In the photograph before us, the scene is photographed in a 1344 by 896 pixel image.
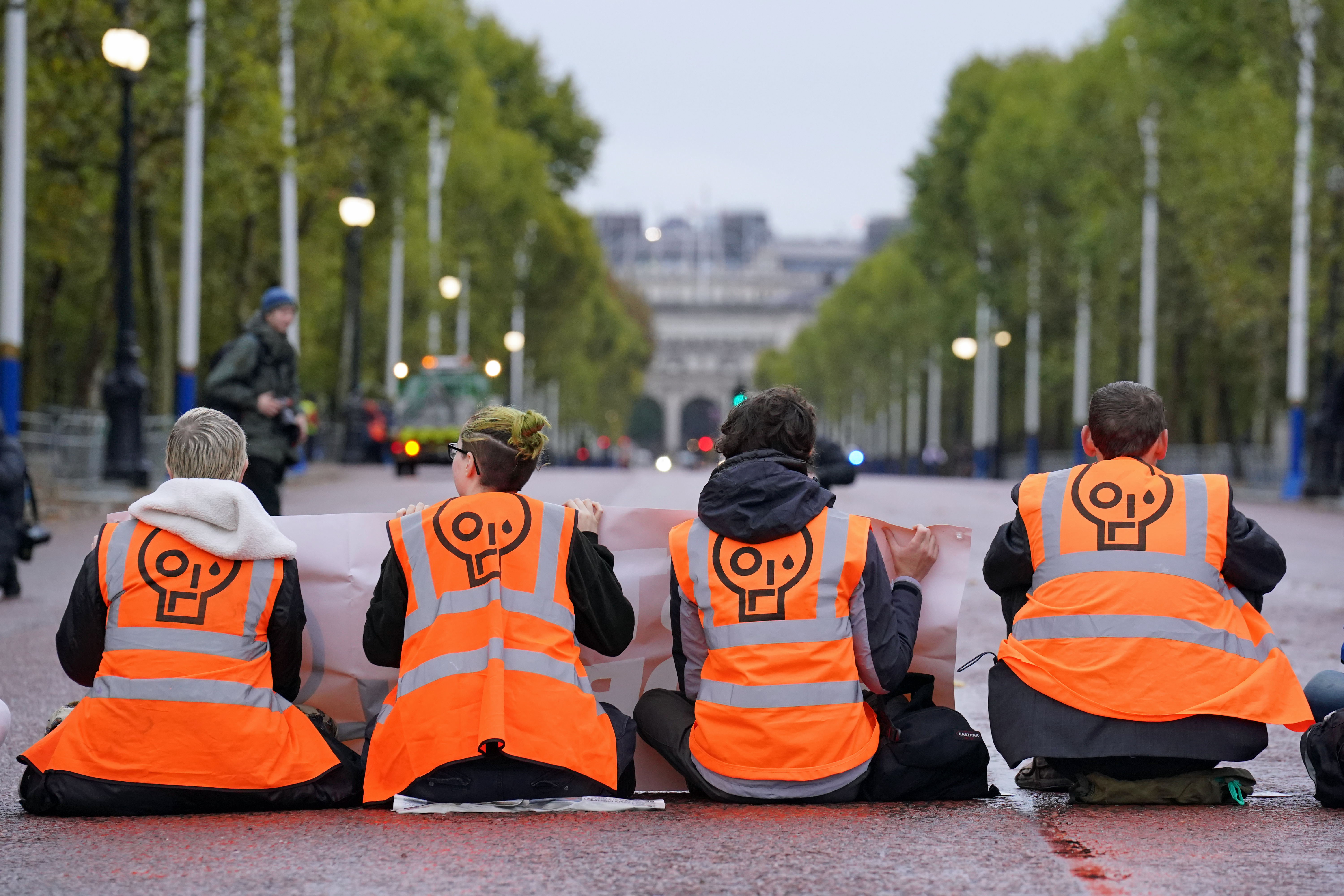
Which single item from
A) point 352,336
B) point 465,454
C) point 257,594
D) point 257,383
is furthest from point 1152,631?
point 352,336

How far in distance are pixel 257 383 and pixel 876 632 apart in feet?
19.1

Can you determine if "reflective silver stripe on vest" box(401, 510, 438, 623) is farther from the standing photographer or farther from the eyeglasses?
the standing photographer

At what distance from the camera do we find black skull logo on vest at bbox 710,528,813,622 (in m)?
5.41

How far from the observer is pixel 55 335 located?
48594mm

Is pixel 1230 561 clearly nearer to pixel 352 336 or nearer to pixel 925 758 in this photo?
pixel 925 758

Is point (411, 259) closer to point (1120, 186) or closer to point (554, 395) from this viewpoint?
point (1120, 186)

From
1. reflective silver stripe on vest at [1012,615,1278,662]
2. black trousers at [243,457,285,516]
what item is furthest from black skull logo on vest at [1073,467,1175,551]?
black trousers at [243,457,285,516]

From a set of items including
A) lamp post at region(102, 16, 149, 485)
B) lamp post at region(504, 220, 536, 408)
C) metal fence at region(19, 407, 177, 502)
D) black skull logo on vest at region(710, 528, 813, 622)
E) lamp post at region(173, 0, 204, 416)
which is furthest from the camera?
lamp post at region(504, 220, 536, 408)

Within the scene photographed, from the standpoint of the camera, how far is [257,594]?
5.43 meters

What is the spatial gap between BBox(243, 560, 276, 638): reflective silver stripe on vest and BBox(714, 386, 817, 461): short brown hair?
54.9 inches

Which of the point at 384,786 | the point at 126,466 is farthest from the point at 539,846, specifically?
the point at 126,466

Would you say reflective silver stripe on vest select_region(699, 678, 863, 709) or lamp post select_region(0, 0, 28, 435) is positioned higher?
lamp post select_region(0, 0, 28, 435)

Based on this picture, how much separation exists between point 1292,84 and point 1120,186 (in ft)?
42.7

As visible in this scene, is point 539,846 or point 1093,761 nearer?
point 539,846
